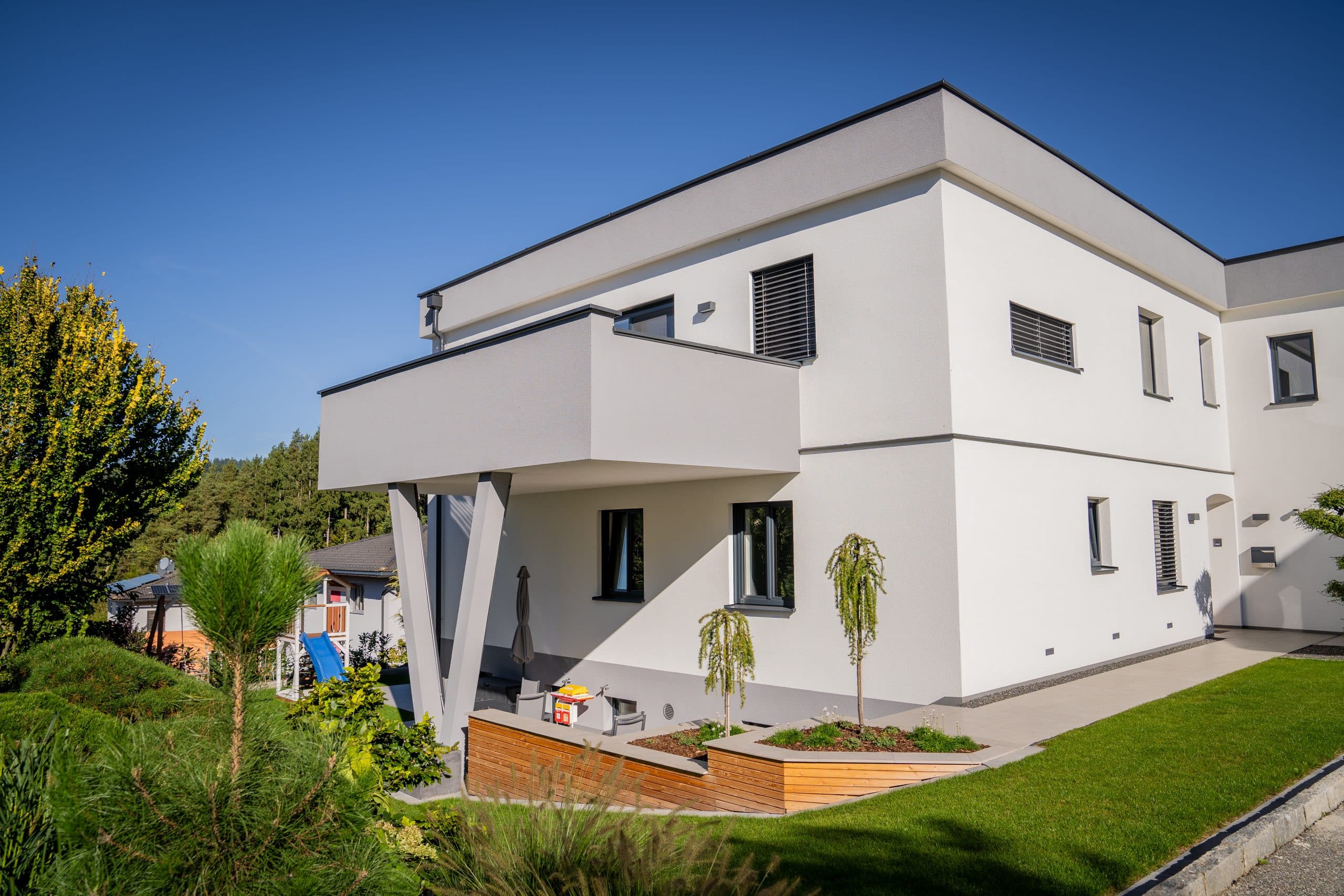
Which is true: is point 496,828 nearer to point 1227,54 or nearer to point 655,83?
point 655,83

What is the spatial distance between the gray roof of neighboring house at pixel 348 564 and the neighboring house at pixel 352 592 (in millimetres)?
27

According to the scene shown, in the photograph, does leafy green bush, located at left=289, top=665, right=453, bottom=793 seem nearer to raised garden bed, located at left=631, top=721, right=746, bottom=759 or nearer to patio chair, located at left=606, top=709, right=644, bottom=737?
raised garden bed, located at left=631, top=721, right=746, bottom=759

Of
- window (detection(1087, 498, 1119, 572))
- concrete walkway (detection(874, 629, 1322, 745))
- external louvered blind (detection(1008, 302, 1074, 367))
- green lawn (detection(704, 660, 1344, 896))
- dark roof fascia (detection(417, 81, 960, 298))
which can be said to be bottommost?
green lawn (detection(704, 660, 1344, 896))

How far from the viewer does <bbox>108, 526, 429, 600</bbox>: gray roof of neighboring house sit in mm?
20562

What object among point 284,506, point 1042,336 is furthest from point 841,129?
point 284,506

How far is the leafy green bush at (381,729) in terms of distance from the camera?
24.0ft

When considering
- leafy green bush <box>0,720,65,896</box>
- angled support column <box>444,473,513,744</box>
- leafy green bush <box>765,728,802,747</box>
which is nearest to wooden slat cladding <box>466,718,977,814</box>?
leafy green bush <box>765,728,802,747</box>

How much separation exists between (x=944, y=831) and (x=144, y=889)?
14.9 feet

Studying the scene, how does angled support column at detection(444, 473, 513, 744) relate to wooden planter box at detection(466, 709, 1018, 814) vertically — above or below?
above

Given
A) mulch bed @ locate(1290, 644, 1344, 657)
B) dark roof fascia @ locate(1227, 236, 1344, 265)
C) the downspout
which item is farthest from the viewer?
the downspout

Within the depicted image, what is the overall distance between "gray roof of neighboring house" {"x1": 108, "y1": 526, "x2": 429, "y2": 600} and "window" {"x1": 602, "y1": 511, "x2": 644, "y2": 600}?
7.01 meters

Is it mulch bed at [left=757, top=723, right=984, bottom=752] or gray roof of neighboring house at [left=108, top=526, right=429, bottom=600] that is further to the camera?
gray roof of neighboring house at [left=108, top=526, right=429, bottom=600]

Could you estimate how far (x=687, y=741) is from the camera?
28.4 ft

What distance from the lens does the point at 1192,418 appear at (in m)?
15.2
